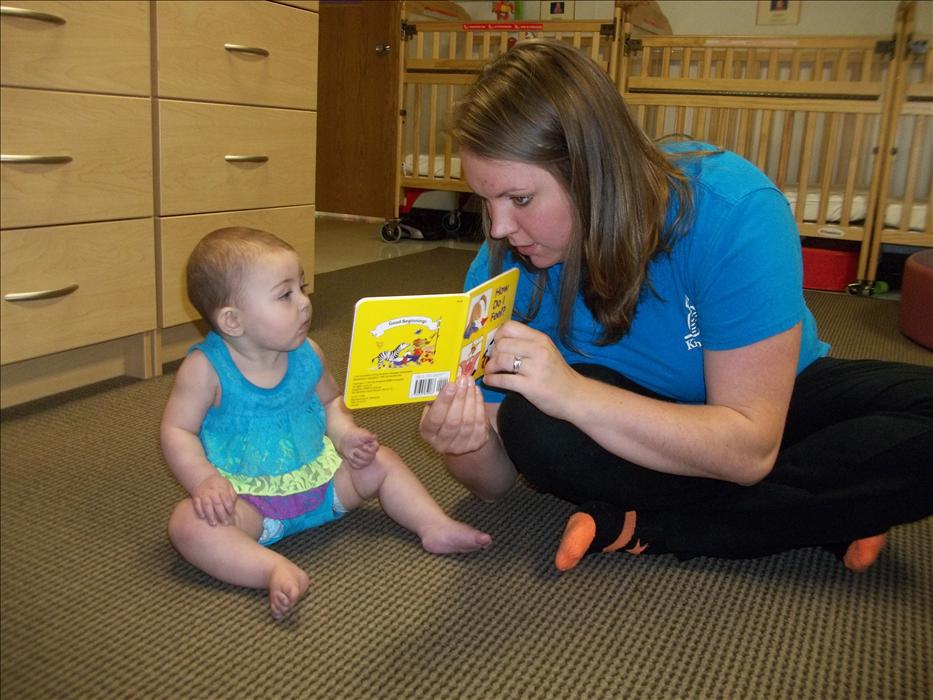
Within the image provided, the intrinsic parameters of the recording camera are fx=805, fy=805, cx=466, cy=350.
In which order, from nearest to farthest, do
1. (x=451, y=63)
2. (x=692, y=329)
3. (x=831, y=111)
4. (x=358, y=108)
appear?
(x=692, y=329)
(x=831, y=111)
(x=451, y=63)
(x=358, y=108)

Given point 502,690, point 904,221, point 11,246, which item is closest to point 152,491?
point 11,246

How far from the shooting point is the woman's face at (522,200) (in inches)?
31.9

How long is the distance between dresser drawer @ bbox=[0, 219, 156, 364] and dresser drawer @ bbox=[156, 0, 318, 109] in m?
0.32

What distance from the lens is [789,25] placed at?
3.68 m

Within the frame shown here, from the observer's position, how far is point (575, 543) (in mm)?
966

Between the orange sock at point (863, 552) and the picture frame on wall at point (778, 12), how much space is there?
331cm

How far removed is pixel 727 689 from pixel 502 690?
0.22m

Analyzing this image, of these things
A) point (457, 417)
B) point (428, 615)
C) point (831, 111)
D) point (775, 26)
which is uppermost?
point (775, 26)

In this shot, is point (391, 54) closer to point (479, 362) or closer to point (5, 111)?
point (5, 111)

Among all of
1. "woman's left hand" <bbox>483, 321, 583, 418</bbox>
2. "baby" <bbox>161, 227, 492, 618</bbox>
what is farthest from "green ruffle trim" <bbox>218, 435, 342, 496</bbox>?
"woman's left hand" <bbox>483, 321, 583, 418</bbox>

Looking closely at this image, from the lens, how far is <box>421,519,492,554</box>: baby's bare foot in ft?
3.31

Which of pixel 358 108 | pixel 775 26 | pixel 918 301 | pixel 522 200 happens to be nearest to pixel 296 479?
pixel 522 200

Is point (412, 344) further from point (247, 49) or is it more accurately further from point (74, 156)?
point (247, 49)

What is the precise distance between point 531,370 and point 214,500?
38 centimetres
